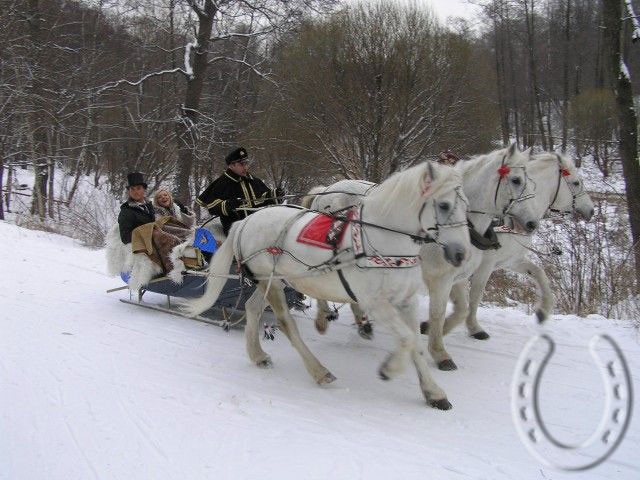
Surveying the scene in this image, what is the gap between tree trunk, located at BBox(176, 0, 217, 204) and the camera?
44.8 ft

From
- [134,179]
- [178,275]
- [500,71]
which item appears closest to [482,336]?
[178,275]

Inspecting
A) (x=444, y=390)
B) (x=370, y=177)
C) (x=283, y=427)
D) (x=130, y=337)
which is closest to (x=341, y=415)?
(x=283, y=427)

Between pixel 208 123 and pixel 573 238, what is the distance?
958cm

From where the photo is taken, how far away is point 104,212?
15.9 m

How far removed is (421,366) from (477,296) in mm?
1910

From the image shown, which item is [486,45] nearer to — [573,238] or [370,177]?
[370,177]

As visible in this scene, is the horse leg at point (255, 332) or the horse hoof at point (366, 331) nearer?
the horse leg at point (255, 332)

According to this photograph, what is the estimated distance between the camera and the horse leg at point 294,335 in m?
4.71

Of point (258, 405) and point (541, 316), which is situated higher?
point (541, 316)

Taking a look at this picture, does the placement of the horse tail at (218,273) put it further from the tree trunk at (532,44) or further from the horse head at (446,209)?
the tree trunk at (532,44)

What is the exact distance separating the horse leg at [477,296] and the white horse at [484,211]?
2.05 feet

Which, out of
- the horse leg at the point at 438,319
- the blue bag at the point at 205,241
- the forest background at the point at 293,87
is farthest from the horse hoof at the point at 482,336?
the forest background at the point at 293,87

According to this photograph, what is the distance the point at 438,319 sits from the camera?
507cm

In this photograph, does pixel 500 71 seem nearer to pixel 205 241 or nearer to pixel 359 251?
pixel 205 241
